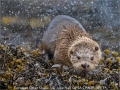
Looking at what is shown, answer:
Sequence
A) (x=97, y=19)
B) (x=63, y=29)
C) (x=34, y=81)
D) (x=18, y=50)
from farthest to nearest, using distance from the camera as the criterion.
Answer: (x=97, y=19)
(x=63, y=29)
(x=18, y=50)
(x=34, y=81)

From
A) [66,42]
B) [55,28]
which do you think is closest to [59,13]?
[55,28]

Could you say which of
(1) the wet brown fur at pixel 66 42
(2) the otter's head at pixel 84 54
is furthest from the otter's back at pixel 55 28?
(2) the otter's head at pixel 84 54

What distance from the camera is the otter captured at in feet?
14.5

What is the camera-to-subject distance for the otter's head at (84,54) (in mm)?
4294

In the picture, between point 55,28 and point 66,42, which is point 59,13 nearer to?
point 55,28

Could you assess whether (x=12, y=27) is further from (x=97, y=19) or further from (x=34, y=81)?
(x=34, y=81)

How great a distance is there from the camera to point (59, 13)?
9.49 meters

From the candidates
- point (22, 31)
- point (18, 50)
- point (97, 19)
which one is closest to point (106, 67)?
point (18, 50)

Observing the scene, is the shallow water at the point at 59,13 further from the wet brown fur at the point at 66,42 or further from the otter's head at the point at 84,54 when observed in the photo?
the otter's head at the point at 84,54

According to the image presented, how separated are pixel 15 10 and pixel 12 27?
35.9 inches

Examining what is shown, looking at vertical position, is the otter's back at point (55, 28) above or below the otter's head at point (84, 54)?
above

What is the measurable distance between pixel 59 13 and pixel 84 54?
5084 mm

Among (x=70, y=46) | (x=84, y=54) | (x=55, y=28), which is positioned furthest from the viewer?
(x=55, y=28)

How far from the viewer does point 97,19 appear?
9539 mm
